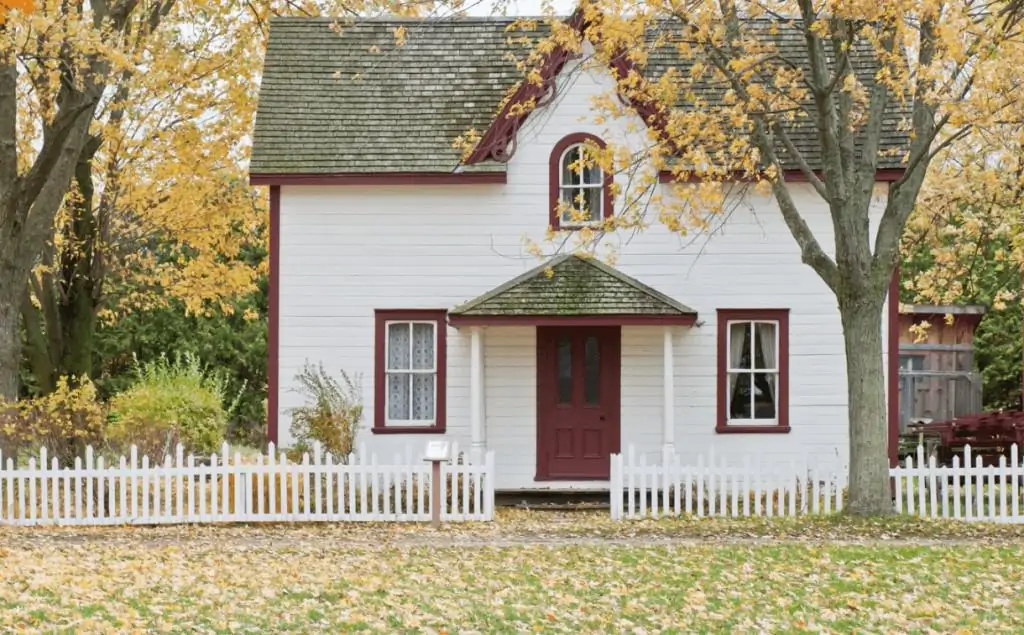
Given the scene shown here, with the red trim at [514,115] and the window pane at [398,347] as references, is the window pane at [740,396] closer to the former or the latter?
the red trim at [514,115]

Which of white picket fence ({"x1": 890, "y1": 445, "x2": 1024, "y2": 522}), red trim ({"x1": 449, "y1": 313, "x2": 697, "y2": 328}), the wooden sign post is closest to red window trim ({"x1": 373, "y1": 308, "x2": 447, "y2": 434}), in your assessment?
red trim ({"x1": 449, "y1": 313, "x2": 697, "y2": 328})

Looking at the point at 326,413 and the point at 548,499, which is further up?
the point at 326,413

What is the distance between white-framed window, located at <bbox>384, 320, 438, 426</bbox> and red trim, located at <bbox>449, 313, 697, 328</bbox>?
4.18 ft

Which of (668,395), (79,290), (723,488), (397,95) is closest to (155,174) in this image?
(79,290)

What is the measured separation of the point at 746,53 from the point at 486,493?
21.5ft

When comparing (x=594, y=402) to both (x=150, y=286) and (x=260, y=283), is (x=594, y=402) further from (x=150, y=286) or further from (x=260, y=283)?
(x=260, y=283)

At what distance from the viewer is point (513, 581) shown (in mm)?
12969

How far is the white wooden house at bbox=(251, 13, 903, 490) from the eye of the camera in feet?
71.3

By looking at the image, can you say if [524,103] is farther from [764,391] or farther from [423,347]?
[764,391]

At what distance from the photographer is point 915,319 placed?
3164 centimetres

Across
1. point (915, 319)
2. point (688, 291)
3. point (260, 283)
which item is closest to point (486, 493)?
point (688, 291)

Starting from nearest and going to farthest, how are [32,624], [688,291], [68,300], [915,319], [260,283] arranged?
[32,624], [688,291], [68,300], [915,319], [260,283]

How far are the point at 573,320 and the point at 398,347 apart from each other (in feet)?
9.66

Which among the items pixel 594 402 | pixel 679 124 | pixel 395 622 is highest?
pixel 679 124
